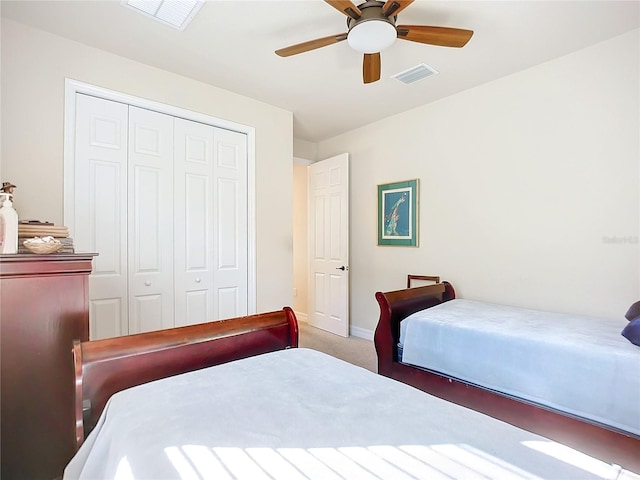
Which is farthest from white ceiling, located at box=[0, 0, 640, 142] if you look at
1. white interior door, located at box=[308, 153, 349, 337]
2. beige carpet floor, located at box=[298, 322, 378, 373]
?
beige carpet floor, located at box=[298, 322, 378, 373]

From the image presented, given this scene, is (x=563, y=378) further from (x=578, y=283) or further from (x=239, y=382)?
(x=239, y=382)

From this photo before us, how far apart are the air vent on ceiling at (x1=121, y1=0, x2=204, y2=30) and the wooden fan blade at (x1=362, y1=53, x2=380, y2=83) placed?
110 cm

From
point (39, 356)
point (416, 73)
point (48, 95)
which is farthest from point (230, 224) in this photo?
point (416, 73)

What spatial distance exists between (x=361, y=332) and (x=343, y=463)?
3456 millimetres

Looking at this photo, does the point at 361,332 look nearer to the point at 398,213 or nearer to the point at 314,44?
the point at 398,213

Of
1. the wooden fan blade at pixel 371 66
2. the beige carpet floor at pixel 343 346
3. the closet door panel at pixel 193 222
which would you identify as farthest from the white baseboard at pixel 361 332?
the wooden fan blade at pixel 371 66

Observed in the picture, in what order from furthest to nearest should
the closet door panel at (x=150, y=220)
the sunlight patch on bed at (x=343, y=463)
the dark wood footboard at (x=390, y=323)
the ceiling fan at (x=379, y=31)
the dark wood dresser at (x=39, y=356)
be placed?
the closet door panel at (x=150, y=220)
the dark wood footboard at (x=390, y=323)
the ceiling fan at (x=379, y=31)
the dark wood dresser at (x=39, y=356)
the sunlight patch on bed at (x=343, y=463)

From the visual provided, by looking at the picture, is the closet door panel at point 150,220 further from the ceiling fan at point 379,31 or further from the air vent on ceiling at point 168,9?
the ceiling fan at point 379,31

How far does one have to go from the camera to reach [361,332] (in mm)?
4168

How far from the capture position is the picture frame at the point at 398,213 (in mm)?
3625

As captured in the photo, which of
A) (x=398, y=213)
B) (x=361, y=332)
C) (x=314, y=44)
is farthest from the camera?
(x=361, y=332)

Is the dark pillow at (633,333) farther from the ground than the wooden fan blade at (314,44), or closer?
closer

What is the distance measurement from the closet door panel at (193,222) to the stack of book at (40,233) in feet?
3.60

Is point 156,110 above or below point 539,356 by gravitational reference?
above
